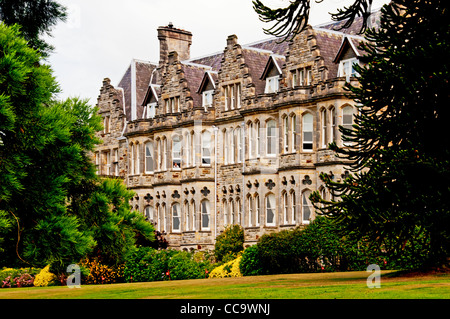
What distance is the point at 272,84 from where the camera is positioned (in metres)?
44.1

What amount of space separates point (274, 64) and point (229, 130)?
496 centimetres

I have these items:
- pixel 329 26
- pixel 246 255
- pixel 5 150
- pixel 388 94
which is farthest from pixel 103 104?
pixel 5 150

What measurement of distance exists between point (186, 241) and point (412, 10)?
31030 millimetres

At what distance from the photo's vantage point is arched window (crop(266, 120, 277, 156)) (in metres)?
42.8

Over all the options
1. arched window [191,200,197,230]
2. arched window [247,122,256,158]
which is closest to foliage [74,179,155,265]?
arched window [247,122,256,158]

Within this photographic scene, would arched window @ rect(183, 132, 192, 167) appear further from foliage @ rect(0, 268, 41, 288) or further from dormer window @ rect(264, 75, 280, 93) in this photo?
foliage @ rect(0, 268, 41, 288)

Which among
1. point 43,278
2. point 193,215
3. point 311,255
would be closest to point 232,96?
point 193,215

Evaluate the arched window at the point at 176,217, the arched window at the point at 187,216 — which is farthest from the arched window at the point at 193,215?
the arched window at the point at 176,217

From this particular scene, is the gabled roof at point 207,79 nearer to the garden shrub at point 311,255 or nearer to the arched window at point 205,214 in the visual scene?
the arched window at point 205,214

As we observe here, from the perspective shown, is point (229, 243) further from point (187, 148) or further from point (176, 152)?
point (176, 152)

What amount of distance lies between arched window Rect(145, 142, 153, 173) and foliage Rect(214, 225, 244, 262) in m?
10.4

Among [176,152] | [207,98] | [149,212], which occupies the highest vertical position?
[207,98]

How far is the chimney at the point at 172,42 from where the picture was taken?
54531 mm
